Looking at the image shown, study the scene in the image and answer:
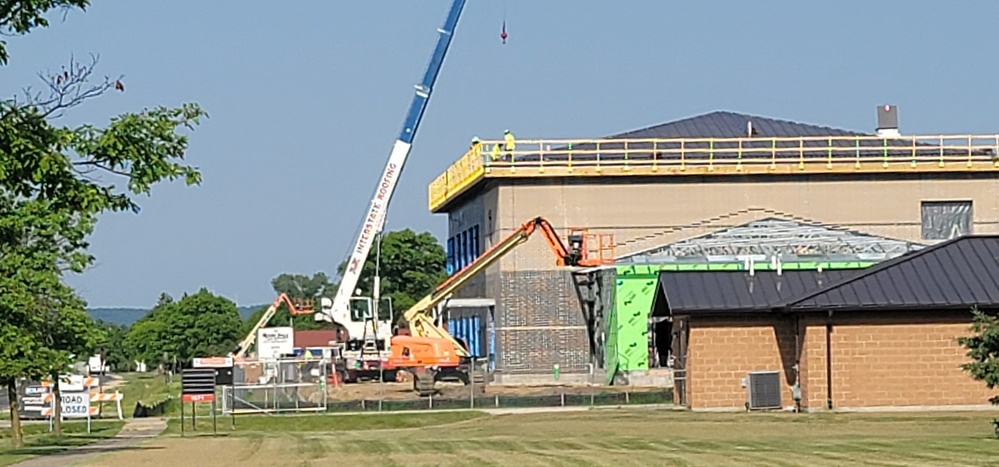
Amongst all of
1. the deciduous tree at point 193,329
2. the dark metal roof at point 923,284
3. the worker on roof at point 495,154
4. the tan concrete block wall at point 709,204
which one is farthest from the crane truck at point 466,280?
the deciduous tree at point 193,329

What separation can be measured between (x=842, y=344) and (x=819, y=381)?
1.04 metres

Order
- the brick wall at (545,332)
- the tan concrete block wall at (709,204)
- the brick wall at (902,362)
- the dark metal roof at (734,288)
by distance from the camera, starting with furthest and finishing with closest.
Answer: the tan concrete block wall at (709,204), the brick wall at (545,332), the dark metal roof at (734,288), the brick wall at (902,362)

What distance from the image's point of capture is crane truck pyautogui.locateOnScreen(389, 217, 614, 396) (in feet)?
185

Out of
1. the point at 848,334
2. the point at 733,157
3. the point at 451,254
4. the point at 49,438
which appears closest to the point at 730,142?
the point at 733,157

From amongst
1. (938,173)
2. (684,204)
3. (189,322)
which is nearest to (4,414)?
(684,204)

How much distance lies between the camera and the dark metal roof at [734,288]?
4094 centimetres

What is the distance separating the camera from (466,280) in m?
60.0

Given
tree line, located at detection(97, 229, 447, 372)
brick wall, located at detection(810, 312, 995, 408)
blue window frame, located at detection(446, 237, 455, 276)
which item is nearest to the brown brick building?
brick wall, located at detection(810, 312, 995, 408)

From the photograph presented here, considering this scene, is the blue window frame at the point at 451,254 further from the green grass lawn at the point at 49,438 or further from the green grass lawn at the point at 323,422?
the green grass lawn at the point at 323,422

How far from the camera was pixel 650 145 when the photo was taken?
206 feet

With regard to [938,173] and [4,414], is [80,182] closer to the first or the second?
[4,414]

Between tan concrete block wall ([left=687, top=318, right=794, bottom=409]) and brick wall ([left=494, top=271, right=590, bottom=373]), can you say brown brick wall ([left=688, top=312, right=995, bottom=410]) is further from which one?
brick wall ([left=494, top=271, right=590, bottom=373])

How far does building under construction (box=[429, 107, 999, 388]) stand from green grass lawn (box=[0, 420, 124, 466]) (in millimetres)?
16836

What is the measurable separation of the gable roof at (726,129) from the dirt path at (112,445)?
86.4 ft
